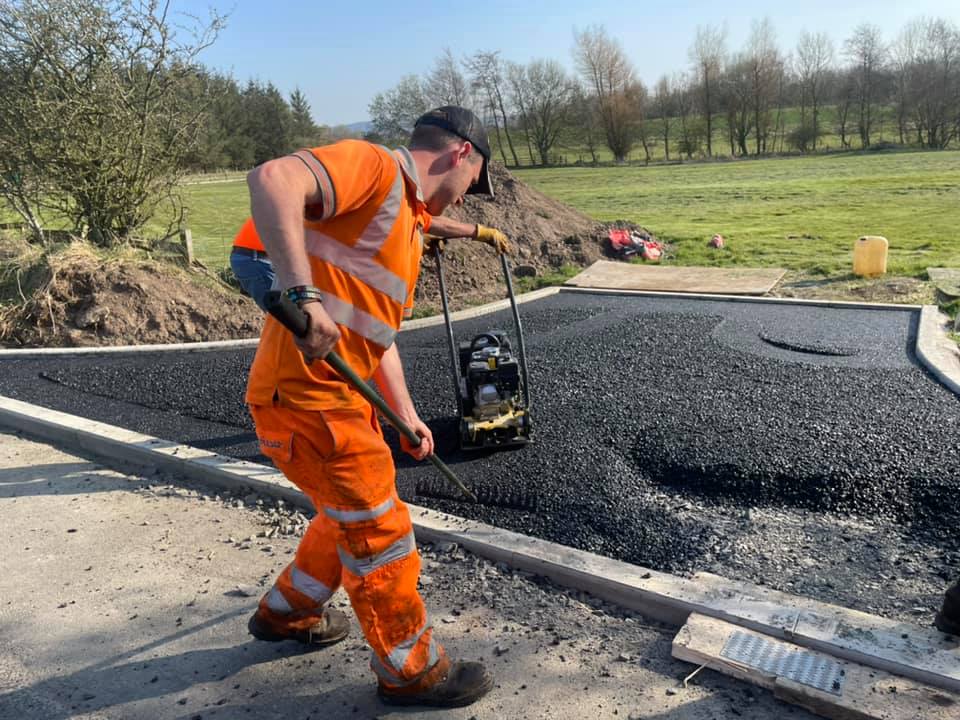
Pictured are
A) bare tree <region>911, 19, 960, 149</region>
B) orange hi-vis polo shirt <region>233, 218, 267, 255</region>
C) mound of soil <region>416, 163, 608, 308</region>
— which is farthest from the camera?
bare tree <region>911, 19, 960, 149</region>

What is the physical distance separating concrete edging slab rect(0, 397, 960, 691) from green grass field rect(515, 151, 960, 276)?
333 inches

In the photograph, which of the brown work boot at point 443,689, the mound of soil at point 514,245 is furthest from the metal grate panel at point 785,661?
the mound of soil at point 514,245

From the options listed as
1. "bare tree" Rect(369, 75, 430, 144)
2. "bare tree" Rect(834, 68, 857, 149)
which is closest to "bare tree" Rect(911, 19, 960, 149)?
"bare tree" Rect(834, 68, 857, 149)

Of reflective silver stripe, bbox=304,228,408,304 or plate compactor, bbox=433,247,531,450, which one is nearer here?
reflective silver stripe, bbox=304,228,408,304

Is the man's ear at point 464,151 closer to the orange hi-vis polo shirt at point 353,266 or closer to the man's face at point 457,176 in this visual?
the man's face at point 457,176

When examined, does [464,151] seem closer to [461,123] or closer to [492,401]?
[461,123]

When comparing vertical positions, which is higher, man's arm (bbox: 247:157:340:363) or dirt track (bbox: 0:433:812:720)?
man's arm (bbox: 247:157:340:363)

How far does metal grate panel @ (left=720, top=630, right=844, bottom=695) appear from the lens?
253cm

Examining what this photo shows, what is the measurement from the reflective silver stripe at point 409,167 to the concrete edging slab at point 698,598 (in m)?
1.82

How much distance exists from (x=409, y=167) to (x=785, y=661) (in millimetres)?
2172

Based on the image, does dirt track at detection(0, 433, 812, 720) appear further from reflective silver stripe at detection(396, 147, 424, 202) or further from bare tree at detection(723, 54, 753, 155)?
bare tree at detection(723, 54, 753, 155)

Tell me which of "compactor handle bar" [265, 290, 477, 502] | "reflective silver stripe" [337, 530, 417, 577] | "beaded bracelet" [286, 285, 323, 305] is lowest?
"reflective silver stripe" [337, 530, 417, 577]

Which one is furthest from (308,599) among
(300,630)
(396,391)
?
(396,391)

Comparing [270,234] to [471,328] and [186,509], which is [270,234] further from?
[471,328]
